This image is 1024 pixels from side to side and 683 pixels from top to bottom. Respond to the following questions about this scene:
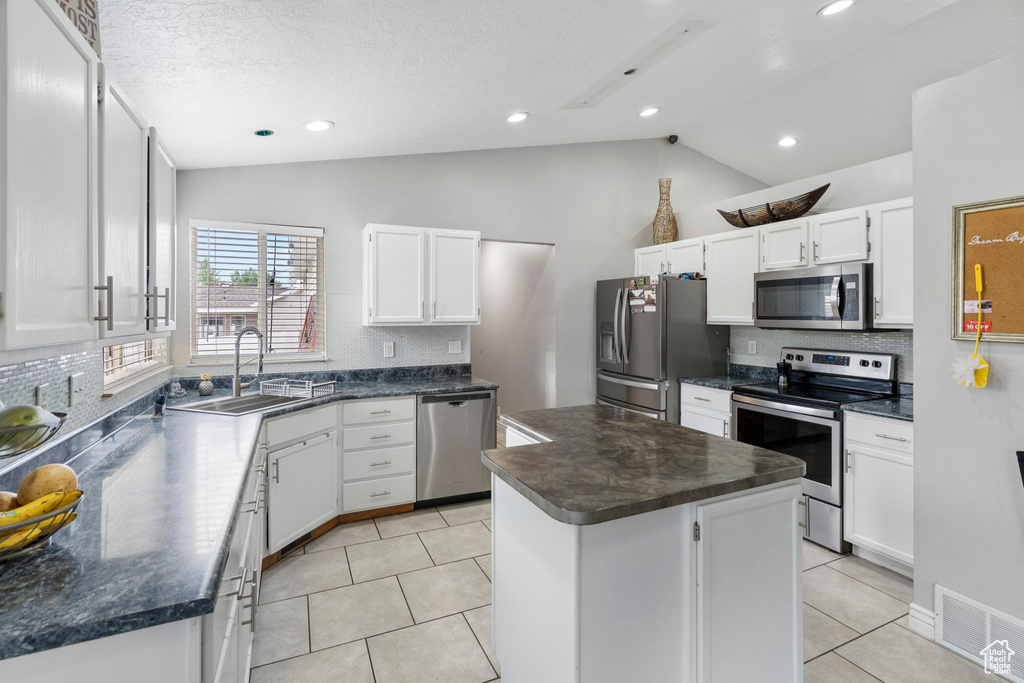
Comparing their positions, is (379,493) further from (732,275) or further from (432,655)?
(732,275)

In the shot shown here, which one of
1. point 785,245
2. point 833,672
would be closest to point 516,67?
point 785,245

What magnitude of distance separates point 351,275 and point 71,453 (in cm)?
231

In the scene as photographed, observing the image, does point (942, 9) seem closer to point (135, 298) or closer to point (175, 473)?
point (135, 298)

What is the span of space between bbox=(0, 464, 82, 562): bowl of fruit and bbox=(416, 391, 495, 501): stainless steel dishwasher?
238cm

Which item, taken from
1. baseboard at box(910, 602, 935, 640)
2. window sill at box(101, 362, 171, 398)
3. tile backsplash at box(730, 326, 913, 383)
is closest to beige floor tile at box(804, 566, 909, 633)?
baseboard at box(910, 602, 935, 640)

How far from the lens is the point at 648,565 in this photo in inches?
56.2

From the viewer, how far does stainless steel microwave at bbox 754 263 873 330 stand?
9.83ft

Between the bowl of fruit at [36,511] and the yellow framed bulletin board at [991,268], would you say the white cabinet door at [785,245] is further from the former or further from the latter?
the bowl of fruit at [36,511]

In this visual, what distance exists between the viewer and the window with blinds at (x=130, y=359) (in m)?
2.44

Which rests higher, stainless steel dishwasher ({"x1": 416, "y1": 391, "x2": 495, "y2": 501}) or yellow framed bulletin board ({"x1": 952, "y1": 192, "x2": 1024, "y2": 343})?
yellow framed bulletin board ({"x1": 952, "y1": 192, "x2": 1024, "y2": 343})

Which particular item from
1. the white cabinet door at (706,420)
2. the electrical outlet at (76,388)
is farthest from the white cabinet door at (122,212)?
the white cabinet door at (706,420)

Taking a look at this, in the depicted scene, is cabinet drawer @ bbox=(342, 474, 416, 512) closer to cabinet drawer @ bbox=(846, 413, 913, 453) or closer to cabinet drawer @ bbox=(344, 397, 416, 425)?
Answer: cabinet drawer @ bbox=(344, 397, 416, 425)

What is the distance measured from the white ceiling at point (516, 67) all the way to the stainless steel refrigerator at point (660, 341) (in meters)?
1.44

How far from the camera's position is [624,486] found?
145cm
